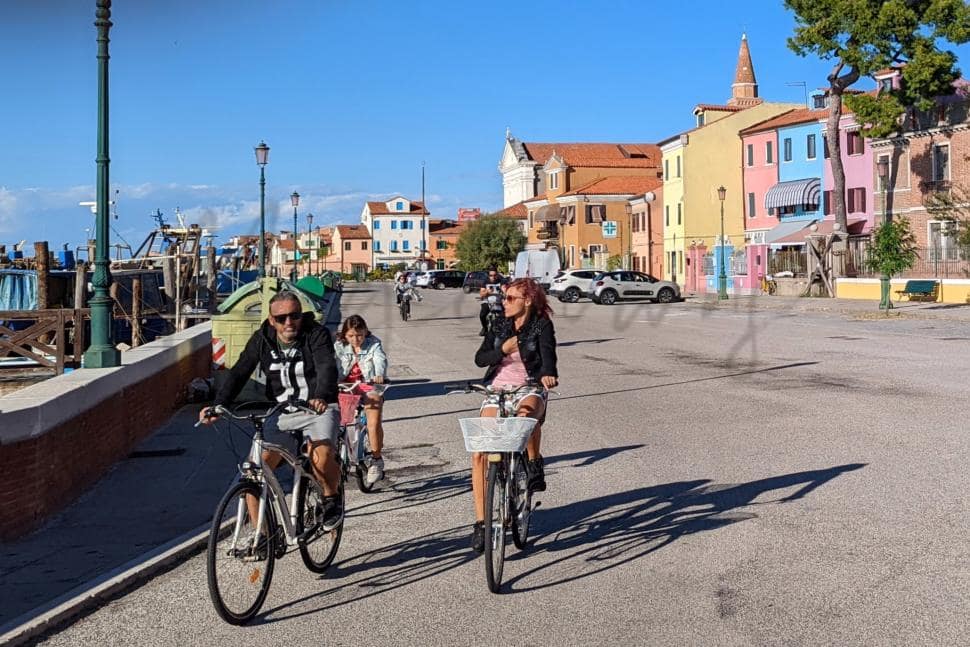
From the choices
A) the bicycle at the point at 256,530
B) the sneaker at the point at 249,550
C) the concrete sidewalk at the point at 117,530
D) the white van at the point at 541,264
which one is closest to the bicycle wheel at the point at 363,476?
the concrete sidewalk at the point at 117,530

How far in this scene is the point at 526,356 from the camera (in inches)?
280

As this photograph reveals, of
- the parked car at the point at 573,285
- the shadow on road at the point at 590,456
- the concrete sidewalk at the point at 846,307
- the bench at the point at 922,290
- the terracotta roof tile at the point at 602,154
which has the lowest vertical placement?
the shadow on road at the point at 590,456

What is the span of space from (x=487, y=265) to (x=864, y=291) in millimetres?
63609

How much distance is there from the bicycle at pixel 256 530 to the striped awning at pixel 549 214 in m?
94.2

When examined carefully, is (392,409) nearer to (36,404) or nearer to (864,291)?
(36,404)

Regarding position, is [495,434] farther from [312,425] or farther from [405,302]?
[405,302]

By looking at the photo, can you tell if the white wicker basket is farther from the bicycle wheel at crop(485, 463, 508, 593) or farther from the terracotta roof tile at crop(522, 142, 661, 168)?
the terracotta roof tile at crop(522, 142, 661, 168)

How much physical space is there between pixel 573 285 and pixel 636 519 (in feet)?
154

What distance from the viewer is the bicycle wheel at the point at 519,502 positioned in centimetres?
646

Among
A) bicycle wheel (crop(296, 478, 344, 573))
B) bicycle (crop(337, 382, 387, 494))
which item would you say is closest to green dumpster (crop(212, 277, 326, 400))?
bicycle (crop(337, 382, 387, 494))

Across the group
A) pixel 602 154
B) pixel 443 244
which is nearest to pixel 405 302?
pixel 602 154

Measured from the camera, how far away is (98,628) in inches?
216

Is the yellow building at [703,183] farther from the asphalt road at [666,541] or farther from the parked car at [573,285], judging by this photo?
the asphalt road at [666,541]

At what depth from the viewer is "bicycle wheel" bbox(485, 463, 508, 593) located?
582cm
